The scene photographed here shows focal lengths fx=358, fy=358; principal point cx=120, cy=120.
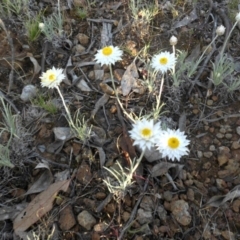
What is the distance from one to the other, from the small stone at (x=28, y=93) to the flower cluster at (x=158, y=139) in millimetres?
663

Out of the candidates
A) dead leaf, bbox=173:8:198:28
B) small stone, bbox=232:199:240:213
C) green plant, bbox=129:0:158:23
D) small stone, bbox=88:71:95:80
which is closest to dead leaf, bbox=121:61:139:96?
small stone, bbox=88:71:95:80

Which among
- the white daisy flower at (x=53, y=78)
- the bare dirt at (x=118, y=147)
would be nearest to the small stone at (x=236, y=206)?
the bare dirt at (x=118, y=147)

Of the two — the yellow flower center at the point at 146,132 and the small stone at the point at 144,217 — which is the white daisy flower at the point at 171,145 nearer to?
the yellow flower center at the point at 146,132

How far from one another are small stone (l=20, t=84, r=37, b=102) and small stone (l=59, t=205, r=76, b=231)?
0.59 meters

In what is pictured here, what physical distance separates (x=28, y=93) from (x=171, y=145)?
79cm

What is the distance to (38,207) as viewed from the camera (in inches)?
53.1

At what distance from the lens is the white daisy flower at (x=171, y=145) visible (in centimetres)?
122

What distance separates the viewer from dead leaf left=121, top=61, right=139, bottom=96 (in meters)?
1.67

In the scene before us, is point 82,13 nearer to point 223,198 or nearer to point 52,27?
point 52,27

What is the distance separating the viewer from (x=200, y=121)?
5.18 feet

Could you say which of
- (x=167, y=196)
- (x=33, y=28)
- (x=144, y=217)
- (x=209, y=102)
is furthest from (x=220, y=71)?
(x=33, y=28)

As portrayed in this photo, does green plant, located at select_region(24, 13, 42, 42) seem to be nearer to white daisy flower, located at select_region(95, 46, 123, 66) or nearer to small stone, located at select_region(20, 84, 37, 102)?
small stone, located at select_region(20, 84, 37, 102)

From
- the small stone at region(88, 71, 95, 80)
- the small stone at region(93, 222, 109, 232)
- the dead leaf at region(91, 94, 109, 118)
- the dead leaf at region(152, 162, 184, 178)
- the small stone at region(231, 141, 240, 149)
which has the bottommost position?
the small stone at region(93, 222, 109, 232)

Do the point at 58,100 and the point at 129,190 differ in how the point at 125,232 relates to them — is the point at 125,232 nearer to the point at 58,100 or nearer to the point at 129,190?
the point at 129,190
